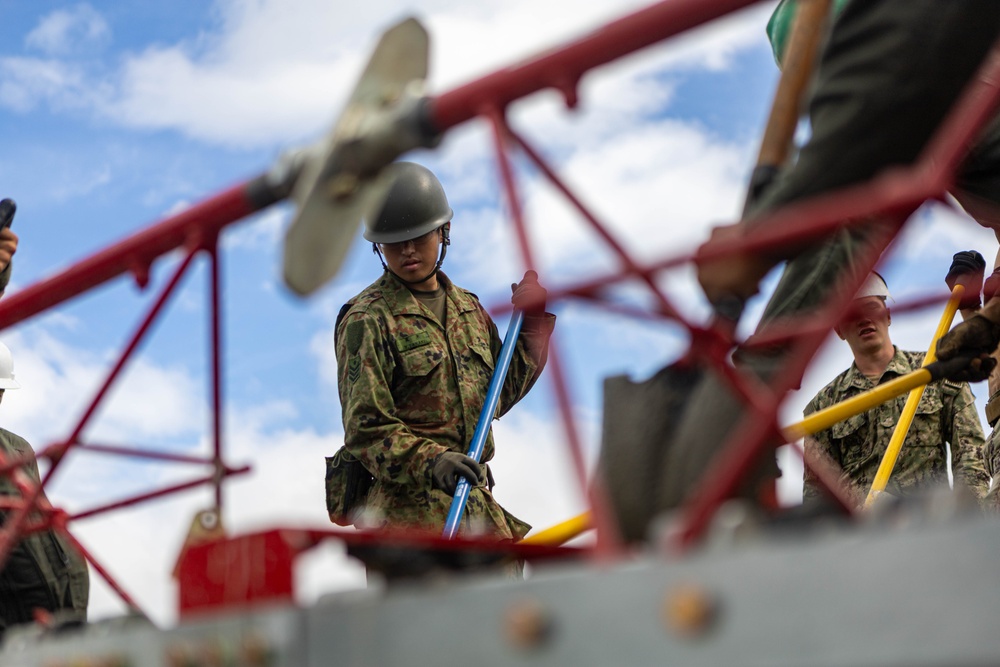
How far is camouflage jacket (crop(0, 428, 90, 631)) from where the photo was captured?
17.3 feet

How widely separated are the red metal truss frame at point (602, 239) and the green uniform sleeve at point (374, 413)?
5.29 ft

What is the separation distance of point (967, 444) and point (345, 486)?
125 inches

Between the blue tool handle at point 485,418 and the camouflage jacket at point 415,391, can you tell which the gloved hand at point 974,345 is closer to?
the blue tool handle at point 485,418

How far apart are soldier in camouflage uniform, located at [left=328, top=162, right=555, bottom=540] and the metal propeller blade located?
2407mm

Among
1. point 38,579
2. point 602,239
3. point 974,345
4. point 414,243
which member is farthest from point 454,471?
point 602,239

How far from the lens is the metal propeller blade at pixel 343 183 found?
2145 mm

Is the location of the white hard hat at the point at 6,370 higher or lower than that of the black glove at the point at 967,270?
higher

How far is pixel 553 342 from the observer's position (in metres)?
1.79

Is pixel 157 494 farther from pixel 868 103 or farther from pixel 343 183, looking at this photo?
pixel 868 103

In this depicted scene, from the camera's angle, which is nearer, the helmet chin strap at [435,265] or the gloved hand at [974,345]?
the gloved hand at [974,345]

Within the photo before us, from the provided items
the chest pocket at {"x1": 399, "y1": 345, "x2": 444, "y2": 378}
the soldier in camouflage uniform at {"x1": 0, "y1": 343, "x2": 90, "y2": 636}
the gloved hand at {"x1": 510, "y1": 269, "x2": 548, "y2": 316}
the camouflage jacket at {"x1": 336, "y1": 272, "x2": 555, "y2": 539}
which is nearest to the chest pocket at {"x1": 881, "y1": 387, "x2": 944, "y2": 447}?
the camouflage jacket at {"x1": 336, "y1": 272, "x2": 555, "y2": 539}

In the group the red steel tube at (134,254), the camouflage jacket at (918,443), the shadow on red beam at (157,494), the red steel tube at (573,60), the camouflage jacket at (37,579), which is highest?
the camouflage jacket at (918,443)

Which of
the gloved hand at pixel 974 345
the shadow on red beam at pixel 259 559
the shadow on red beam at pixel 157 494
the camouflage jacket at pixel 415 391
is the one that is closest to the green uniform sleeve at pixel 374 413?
the camouflage jacket at pixel 415 391

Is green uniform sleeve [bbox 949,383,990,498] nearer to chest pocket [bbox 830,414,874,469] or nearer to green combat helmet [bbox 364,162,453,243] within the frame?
chest pocket [bbox 830,414,874,469]
